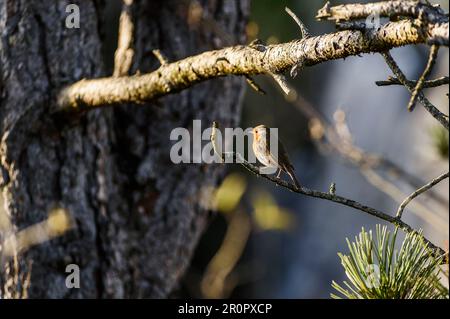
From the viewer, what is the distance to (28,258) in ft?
5.09

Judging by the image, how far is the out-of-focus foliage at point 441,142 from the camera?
81.0 inches

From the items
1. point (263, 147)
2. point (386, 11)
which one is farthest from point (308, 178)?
point (386, 11)

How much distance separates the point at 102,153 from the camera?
1.67m

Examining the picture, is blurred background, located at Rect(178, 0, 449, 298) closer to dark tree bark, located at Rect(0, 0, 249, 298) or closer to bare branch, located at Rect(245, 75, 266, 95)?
dark tree bark, located at Rect(0, 0, 249, 298)

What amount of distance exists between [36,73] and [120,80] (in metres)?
0.24

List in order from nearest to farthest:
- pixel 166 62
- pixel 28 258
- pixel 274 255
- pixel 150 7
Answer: pixel 166 62, pixel 28 258, pixel 150 7, pixel 274 255

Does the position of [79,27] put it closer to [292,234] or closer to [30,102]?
[30,102]

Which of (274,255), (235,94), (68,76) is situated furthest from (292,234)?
(68,76)

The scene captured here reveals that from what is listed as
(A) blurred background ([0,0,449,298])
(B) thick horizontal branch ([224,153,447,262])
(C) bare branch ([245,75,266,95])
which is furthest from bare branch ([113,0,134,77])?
(A) blurred background ([0,0,449,298])

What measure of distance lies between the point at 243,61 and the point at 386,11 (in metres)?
0.32

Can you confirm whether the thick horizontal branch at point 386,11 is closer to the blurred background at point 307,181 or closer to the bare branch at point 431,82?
the bare branch at point 431,82

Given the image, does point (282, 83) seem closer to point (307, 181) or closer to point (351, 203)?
point (351, 203)

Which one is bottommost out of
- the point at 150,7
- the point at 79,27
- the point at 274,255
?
the point at 79,27
